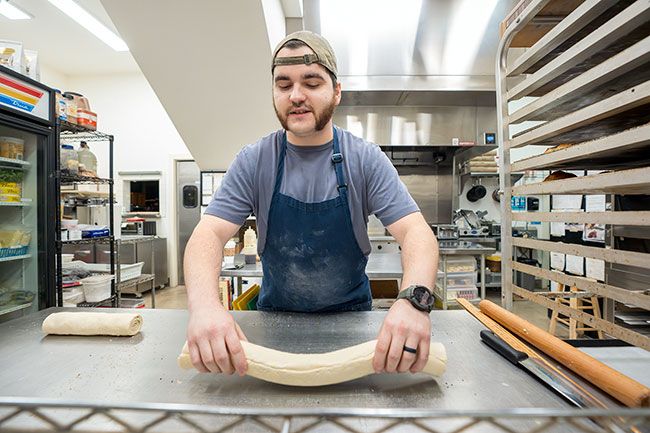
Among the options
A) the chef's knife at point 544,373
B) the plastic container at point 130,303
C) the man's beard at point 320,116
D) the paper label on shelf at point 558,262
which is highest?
the man's beard at point 320,116

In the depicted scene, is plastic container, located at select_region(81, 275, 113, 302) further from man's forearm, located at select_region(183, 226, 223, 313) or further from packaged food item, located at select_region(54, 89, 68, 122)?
man's forearm, located at select_region(183, 226, 223, 313)

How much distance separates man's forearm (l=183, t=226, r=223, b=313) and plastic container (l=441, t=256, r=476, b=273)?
2680 millimetres

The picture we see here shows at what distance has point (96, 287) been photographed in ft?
8.48

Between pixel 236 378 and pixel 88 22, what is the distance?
15.1ft

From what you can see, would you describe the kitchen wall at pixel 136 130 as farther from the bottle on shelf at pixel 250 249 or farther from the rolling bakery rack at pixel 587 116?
the rolling bakery rack at pixel 587 116

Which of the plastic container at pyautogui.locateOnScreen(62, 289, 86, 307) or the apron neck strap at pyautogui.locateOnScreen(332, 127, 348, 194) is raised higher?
the apron neck strap at pyautogui.locateOnScreen(332, 127, 348, 194)

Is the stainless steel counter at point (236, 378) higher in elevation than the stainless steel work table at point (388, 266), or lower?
higher

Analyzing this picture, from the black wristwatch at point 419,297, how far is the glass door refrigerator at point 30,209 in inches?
86.6

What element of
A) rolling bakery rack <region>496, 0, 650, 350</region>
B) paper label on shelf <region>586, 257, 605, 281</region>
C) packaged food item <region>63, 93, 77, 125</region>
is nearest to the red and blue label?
packaged food item <region>63, 93, 77, 125</region>

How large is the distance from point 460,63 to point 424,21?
813mm

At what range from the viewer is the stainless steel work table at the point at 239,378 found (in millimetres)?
593

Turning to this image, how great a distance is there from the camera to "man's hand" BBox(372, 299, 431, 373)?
2.03 feet

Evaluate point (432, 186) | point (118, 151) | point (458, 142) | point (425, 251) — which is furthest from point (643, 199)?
point (118, 151)

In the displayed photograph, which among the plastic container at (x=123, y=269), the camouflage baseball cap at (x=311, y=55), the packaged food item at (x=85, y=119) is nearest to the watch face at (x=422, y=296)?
the camouflage baseball cap at (x=311, y=55)
